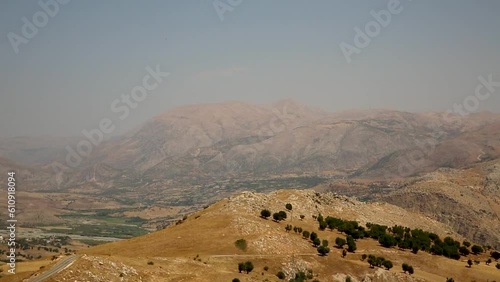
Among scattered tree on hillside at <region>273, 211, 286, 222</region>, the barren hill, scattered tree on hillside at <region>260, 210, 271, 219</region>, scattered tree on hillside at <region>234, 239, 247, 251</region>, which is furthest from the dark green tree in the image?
scattered tree on hillside at <region>273, 211, 286, 222</region>

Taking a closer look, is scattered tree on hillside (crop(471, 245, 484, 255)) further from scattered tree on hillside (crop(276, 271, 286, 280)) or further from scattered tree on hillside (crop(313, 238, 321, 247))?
scattered tree on hillside (crop(276, 271, 286, 280))

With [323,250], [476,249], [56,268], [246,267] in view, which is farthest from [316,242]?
[56,268]

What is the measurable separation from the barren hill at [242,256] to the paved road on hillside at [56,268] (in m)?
1.55

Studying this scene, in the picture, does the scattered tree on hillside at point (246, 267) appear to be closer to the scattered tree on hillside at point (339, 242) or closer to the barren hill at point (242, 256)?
the barren hill at point (242, 256)

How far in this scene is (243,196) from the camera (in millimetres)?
125625

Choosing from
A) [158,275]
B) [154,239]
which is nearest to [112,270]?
[158,275]

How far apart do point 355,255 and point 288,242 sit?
1717 cm

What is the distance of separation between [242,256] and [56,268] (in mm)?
35805

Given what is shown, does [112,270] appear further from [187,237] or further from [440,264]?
[440,264]

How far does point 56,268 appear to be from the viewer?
2500 inches

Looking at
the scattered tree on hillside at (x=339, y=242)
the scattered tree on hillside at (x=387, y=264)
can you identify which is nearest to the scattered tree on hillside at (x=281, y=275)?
the scattered tree on hillside at (x=387, y=264)

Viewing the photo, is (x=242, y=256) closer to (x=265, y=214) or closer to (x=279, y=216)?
(x=265, y=214)

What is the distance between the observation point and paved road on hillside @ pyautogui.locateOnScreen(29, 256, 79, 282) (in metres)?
60.0

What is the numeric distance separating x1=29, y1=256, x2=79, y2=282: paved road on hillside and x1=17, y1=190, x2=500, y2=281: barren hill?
5.10 feet
